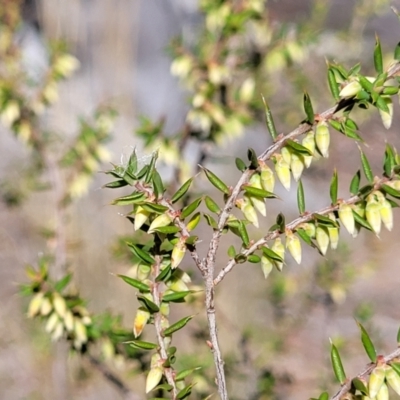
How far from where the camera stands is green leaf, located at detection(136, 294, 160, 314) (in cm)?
54

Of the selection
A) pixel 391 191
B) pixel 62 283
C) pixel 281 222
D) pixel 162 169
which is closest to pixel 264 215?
pixel 281 222

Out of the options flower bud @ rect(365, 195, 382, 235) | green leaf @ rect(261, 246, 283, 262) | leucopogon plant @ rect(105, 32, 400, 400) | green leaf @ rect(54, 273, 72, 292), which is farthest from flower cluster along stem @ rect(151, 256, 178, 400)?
green leaf @ rect(54, 273, 72, 292)

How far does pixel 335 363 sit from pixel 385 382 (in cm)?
5

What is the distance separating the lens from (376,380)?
49cm

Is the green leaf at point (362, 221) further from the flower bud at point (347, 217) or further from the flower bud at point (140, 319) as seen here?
the flower bud at point (140, 319)

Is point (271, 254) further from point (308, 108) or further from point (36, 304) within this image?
point (36, 304)

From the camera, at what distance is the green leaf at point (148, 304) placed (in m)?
0.54

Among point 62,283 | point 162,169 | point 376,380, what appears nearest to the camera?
point 376,380

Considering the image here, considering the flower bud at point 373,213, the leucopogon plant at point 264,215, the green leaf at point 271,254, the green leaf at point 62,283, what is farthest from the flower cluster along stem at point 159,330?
the green leaf at point 62,283

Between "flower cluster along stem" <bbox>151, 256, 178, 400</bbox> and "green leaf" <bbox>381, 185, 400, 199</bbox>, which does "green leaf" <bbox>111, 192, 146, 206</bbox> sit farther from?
"green leaf" <bbox>381, 185, 400, 199</bbox>

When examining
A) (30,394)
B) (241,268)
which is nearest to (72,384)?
(30,394)

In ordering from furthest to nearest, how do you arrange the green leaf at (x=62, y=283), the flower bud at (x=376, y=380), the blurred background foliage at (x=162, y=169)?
the blurred background foliage at (x=162, y=169) → the green leaf at (x=62, y=283) → the flower bud at (x=376, y=380)

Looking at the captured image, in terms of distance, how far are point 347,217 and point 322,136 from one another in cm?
9

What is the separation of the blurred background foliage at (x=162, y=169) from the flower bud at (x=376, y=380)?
0.97 ft
